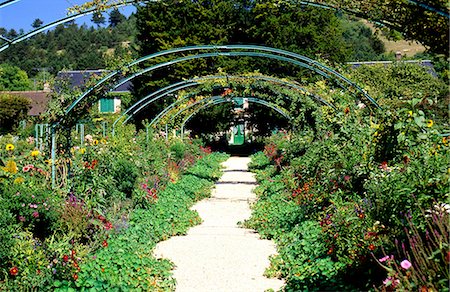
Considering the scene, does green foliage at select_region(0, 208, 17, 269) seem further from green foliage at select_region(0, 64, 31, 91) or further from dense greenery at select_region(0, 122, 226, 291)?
green foliage at select_region(0, 64, 31, 91)

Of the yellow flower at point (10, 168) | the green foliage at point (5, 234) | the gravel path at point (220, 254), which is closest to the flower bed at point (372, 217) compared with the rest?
the gravel path at point (220, 254)

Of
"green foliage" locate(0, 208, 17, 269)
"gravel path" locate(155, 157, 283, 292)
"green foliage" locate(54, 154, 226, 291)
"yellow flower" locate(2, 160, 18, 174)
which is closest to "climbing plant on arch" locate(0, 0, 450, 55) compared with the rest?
"yellow flower" locate(2, 160, 18, 174)

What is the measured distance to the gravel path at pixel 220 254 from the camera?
21.3 ft

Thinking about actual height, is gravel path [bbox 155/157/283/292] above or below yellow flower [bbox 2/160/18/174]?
below

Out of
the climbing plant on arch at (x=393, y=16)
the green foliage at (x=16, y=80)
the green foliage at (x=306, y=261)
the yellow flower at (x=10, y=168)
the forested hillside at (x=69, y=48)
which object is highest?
the forested hillside at (x=69, y=48)

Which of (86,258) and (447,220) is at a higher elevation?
(447,220)

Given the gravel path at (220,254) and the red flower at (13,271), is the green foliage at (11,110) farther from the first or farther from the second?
the red flower at (13,271)

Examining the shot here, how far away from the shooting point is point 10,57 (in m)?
68.2

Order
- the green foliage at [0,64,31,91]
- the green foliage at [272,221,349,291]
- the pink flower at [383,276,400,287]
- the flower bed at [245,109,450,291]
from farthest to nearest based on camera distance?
the green foliage at [0,64,31,91]
the green foliage at [272,221,349,291]
the flower bed at [245,109,450,291]
the pink flower at [383,276,400,287]

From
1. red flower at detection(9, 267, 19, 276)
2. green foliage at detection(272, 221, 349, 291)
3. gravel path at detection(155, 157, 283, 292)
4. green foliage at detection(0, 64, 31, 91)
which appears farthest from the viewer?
green foliage at detection(0, 64, 31, 91)

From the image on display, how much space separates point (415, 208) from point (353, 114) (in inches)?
245

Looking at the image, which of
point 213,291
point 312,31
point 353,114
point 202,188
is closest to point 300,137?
point 202,188

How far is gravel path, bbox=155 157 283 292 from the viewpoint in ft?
21.3

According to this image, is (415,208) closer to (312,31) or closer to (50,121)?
(50,121)
